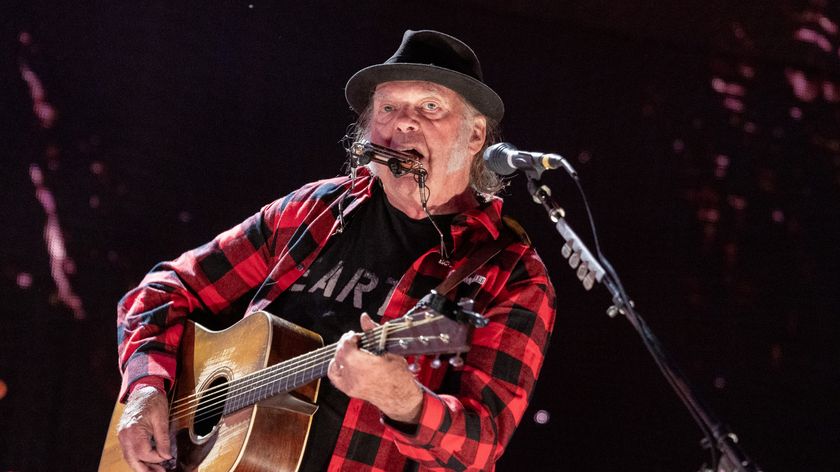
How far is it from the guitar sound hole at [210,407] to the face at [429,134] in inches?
34.1

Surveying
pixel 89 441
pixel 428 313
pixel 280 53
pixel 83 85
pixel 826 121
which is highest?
pixel 826 121

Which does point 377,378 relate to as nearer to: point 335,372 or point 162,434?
point 335,372

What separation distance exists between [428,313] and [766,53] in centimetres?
312

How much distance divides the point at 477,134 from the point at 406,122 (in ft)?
1.15

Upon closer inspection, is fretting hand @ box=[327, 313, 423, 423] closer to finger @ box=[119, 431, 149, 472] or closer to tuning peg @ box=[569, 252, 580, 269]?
tuning peg @ box=[569, 252, 580, 269]

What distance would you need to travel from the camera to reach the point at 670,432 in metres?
3.88

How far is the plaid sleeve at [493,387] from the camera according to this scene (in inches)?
82.7

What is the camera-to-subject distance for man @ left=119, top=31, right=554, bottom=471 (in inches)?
89.7

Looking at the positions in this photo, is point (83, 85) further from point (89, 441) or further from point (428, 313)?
point (428, 313)

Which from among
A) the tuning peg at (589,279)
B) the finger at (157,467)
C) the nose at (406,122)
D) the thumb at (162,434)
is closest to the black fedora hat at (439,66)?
the nose at (406,122)

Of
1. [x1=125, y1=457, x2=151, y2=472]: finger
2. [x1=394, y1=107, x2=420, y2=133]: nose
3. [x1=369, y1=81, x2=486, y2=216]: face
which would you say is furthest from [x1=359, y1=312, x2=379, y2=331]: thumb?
[x1=125, y1=457, x2=151, y2=472]: finger

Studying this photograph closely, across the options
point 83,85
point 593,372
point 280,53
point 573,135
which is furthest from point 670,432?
point 83,85

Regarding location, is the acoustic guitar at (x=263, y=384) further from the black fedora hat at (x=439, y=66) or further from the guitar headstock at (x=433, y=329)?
the black fedora hat at (x=439, y=66)

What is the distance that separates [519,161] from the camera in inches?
83.7
